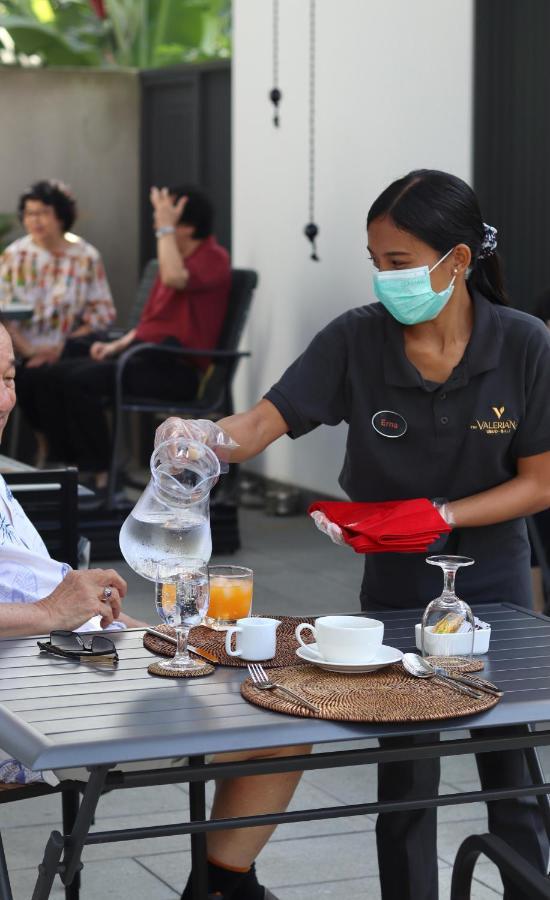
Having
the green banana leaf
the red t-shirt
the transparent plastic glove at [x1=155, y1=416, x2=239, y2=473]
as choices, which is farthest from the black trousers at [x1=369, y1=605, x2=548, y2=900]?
the green banana leaf

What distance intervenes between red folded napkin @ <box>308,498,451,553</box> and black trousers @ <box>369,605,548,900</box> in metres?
0.35

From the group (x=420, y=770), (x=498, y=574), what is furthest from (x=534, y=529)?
(x=420, y=770)

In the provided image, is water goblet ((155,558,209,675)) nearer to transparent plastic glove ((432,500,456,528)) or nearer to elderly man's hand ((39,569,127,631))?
elderly man's hand ((39,569,127,631))

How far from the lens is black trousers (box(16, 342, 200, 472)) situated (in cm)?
738

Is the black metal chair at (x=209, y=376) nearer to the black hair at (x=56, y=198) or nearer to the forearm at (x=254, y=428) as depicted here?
the black hair at (x=56, y=198)

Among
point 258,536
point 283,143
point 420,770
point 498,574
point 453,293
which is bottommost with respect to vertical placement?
point 258,536

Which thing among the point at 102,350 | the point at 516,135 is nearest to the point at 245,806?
the point at 516,135

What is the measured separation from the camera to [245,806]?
2.61 meters

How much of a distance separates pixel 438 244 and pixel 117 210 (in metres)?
6.93

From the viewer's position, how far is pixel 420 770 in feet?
9.03

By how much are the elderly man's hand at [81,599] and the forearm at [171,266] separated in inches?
194

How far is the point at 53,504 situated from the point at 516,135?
9.98 feet

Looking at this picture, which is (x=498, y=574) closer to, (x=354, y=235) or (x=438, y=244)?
(x=438, y=244)

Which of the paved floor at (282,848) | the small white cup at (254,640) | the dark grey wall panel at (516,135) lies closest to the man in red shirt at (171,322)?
the dark grey wall panel at (516,135)
